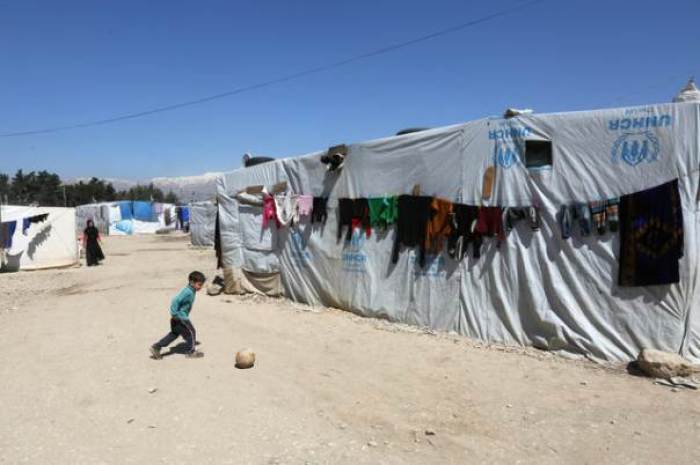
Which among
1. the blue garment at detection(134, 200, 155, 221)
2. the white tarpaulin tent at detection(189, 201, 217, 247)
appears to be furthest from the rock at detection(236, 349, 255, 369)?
the blue garment at detection(134, 200, 155, 221)

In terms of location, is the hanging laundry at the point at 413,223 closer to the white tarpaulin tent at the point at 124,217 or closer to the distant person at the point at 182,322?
the distant person at the point at 182,322

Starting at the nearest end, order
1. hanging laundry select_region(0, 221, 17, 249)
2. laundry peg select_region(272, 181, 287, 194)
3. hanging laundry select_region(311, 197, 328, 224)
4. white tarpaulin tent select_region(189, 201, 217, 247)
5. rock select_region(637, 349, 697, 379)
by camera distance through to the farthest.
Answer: rock select_region(637, 349, 697, 379) < hanging laundry select_region(311, 197, 328, 224) < laundry peg select_region(272, 181, 287, 194) < hanging laundry select_region(0, 221, 17, 249) < white tarpaulin tent select_region(189, 201, 217, 247)

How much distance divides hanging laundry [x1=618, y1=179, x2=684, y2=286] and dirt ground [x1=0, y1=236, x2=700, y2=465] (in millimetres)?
1033

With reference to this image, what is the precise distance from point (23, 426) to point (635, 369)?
5461mm

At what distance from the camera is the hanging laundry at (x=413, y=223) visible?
6895 mm

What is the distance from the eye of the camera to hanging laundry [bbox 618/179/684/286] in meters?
4.82

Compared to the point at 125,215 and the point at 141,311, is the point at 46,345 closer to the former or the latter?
the point at 141,311

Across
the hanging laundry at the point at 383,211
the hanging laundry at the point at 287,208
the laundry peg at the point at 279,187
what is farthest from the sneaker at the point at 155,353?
the laundry peg at the point at 279,187

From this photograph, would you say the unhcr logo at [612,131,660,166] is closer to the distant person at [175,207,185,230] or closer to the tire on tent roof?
the tire on tent roof

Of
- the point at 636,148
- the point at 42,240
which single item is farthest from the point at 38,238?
the point at 636,148

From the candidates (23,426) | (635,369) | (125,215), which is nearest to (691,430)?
(635,369)

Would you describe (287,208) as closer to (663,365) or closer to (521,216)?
(521,216)

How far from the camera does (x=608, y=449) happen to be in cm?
341

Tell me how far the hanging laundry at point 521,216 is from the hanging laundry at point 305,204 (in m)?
3.87
